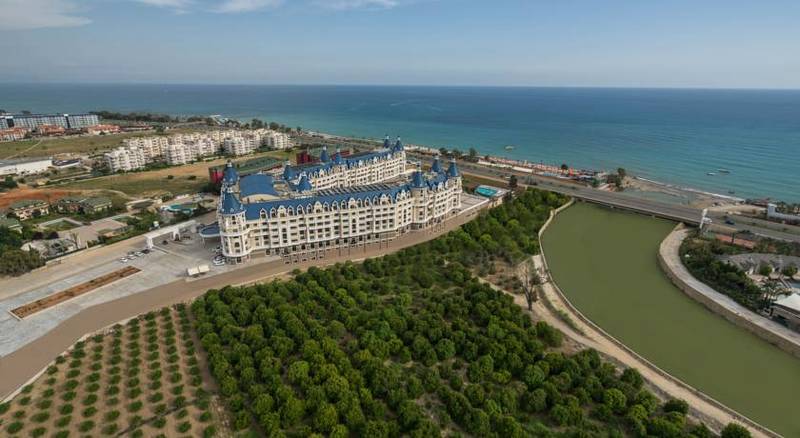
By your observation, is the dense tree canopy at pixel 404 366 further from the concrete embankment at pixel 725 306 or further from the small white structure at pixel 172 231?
the small white structure at pixel 172 231

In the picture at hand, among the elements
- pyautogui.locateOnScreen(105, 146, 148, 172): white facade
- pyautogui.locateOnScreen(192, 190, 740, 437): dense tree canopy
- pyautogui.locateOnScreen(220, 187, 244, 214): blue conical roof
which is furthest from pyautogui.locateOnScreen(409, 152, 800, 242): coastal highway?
pyautogui.locateOnScreen(105, 146, 148, 172): white facade

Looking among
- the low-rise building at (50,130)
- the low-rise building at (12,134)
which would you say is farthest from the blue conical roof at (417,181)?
the low-rise building at (50,130)

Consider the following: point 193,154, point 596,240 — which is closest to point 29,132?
point 193,154

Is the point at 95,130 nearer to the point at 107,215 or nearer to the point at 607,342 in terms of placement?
the point at 107,215

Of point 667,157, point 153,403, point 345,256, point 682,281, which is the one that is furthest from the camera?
point 667,157

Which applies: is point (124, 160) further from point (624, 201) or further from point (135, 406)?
point (624, 201)

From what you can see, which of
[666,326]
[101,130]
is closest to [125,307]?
[666,326]
